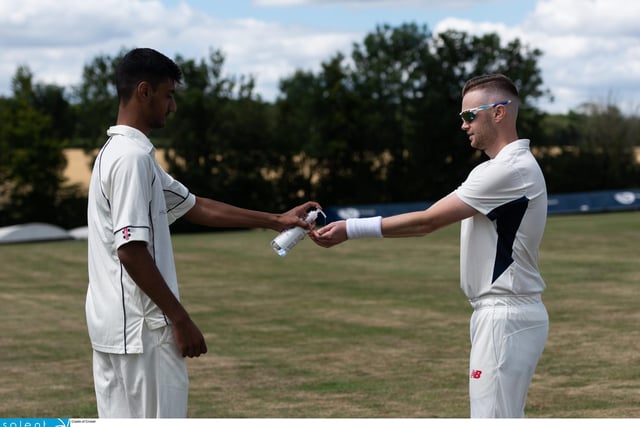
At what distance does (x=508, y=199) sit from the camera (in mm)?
5492

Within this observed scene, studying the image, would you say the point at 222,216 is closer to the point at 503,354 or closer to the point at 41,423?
the point at 41,423

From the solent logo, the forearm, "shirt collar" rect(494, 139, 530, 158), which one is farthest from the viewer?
the forearm

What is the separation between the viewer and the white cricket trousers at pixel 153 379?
15.5ft

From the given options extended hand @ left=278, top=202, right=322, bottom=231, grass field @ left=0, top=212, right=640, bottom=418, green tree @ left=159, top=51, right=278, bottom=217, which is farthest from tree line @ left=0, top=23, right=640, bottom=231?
extended hand @ left=278, top=202, right=322, bottom=231

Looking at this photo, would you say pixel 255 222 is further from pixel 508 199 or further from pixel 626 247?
pixel 626 247

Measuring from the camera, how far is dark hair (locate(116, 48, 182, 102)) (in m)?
4.88

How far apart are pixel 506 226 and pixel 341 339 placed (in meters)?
9.43

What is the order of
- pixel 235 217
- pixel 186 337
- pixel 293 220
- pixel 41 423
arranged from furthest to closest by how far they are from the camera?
pixel 293 220 < pixel 235 217 < pixel 41 423 < pixel 186 337

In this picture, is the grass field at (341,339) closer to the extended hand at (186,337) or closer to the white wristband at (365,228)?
the white wristband at (365,228)

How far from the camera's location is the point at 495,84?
566cm

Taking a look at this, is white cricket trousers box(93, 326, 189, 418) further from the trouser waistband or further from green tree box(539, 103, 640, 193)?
green tree box(539, 103, 640, 193)

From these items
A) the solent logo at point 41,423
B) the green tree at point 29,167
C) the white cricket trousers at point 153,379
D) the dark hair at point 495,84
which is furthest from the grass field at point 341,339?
the green tree at point 29,167

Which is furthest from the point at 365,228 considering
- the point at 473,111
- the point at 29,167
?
the point at 29,167

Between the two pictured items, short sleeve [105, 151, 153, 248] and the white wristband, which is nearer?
short sleeve [105, 151, 153, 248]
